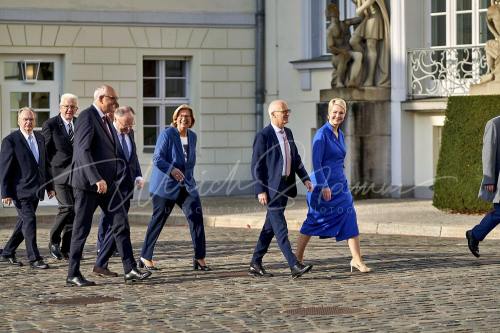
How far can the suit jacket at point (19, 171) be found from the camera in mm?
16219

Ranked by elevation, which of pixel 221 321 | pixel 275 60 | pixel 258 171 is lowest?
pixel 221 321

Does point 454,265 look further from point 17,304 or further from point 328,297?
point 17,304

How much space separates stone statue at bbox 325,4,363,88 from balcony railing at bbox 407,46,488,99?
3.30ft

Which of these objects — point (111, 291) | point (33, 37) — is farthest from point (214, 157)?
point (111, 291)

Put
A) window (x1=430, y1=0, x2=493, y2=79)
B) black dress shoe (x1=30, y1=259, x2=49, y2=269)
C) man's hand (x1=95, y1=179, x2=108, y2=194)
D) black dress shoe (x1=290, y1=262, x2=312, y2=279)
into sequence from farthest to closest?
window (x1=430, y1=0, x2=493, y2=79) → black dress shoe (x1=30, y1=259, x2=49, y2=269) → black dress shoe (x1=290, y1=262, x2=312, y2=279) → man's hand (x1=95, y1=179, x2=108, y2=194)

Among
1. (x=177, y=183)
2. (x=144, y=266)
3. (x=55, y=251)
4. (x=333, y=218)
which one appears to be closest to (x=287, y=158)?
(x=333, y=218)

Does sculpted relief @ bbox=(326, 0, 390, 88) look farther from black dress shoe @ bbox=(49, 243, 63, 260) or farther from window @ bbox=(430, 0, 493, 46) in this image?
black dress shoe @ bbox=(49, 243, 63, 260)

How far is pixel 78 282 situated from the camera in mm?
14047

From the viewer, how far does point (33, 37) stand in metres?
27.7

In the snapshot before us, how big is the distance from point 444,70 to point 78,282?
1343cm

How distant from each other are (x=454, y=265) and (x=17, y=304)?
506 centimetres

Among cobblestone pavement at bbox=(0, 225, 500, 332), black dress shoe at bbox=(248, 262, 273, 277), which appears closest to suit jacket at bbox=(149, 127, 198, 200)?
cobblestone pavement at bbox=(0, 225, 500, 332)

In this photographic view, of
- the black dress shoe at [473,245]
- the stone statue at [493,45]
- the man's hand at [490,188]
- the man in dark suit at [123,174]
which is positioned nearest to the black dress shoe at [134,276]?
the man in dark suit at [123,174]

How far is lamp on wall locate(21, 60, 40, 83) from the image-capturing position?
27906 millimetres
